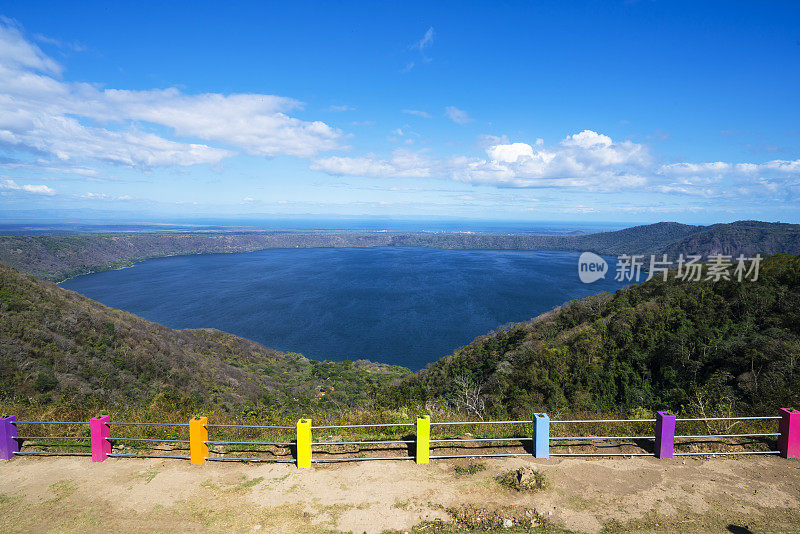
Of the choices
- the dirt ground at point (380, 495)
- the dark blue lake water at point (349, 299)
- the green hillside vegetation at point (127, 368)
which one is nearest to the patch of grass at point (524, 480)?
the dirt ground at point (380, 495)

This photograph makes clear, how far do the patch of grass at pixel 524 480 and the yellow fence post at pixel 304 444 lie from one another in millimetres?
3941

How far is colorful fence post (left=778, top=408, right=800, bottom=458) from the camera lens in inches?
316

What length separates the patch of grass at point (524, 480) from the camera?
730cm

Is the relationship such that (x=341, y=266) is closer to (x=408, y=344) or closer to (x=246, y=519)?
(x=408, y=344)

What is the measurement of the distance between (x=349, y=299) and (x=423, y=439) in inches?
3828

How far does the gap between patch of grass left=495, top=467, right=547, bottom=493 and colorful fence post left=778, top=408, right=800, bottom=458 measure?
17.8 feet

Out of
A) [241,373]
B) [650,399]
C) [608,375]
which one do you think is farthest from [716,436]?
[241,373]

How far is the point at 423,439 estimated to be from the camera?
8172mm

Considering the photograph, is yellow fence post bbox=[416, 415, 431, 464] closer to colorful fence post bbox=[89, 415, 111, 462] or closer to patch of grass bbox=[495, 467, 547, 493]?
patch of grass bbox=[495, 467, 547, 493]

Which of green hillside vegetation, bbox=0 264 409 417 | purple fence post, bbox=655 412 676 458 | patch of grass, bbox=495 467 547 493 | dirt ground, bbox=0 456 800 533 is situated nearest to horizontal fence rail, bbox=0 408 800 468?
purple fence post, bbox=655 412 676 458

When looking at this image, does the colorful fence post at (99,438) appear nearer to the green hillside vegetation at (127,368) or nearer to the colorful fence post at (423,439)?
the green hillside vegetation at (127,368)

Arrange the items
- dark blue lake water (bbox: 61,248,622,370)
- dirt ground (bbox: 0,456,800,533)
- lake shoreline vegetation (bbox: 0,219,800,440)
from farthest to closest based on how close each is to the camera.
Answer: dark blue lake water (bbox: 61,248,622,370) → lake shoreline vegetation (bbox: 0,219,800,440) → dirt ground (bbox: 0,456,800,533)

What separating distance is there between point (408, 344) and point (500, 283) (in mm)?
60374

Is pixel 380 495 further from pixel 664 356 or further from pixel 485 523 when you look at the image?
pixel 664 356
